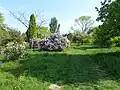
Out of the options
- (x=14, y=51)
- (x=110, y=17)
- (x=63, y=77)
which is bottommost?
(x=63, y=77)

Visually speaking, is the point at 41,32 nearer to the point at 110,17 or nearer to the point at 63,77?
the point at 110,17

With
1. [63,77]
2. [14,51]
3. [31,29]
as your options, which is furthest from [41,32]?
[63,77]

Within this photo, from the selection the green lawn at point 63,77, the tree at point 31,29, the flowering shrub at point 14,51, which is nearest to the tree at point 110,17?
the green lawn at point 63,77

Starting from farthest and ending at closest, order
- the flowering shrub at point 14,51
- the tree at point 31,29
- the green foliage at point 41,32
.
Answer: the green foliage at point 41,32 < the tree at point 31,29 < the flowering shrub at point 14,51

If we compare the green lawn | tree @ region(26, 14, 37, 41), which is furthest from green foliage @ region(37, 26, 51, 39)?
the green lawn

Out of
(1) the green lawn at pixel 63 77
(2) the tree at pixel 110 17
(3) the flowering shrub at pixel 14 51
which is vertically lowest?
(1) the green lawn at pixel 63 77

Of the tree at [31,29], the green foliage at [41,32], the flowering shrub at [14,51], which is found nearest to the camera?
the flowering shrub at [14,51]

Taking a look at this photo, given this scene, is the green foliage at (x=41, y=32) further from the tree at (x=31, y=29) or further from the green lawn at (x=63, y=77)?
the green lawn at (x=63, y=77)

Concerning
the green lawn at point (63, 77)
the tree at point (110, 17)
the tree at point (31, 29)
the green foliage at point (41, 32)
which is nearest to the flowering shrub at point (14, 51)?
the green lawn at point (63, 77)

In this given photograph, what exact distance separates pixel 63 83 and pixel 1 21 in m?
35.1

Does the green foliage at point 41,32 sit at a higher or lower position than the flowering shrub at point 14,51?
higher

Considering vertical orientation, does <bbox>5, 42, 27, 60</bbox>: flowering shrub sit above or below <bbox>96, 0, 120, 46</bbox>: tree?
below

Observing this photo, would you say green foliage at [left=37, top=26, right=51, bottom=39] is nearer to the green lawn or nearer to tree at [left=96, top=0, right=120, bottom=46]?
tree at [left=96, top=0, right=120, bottom=46]

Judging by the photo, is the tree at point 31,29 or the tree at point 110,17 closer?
the tree at point 110,17
